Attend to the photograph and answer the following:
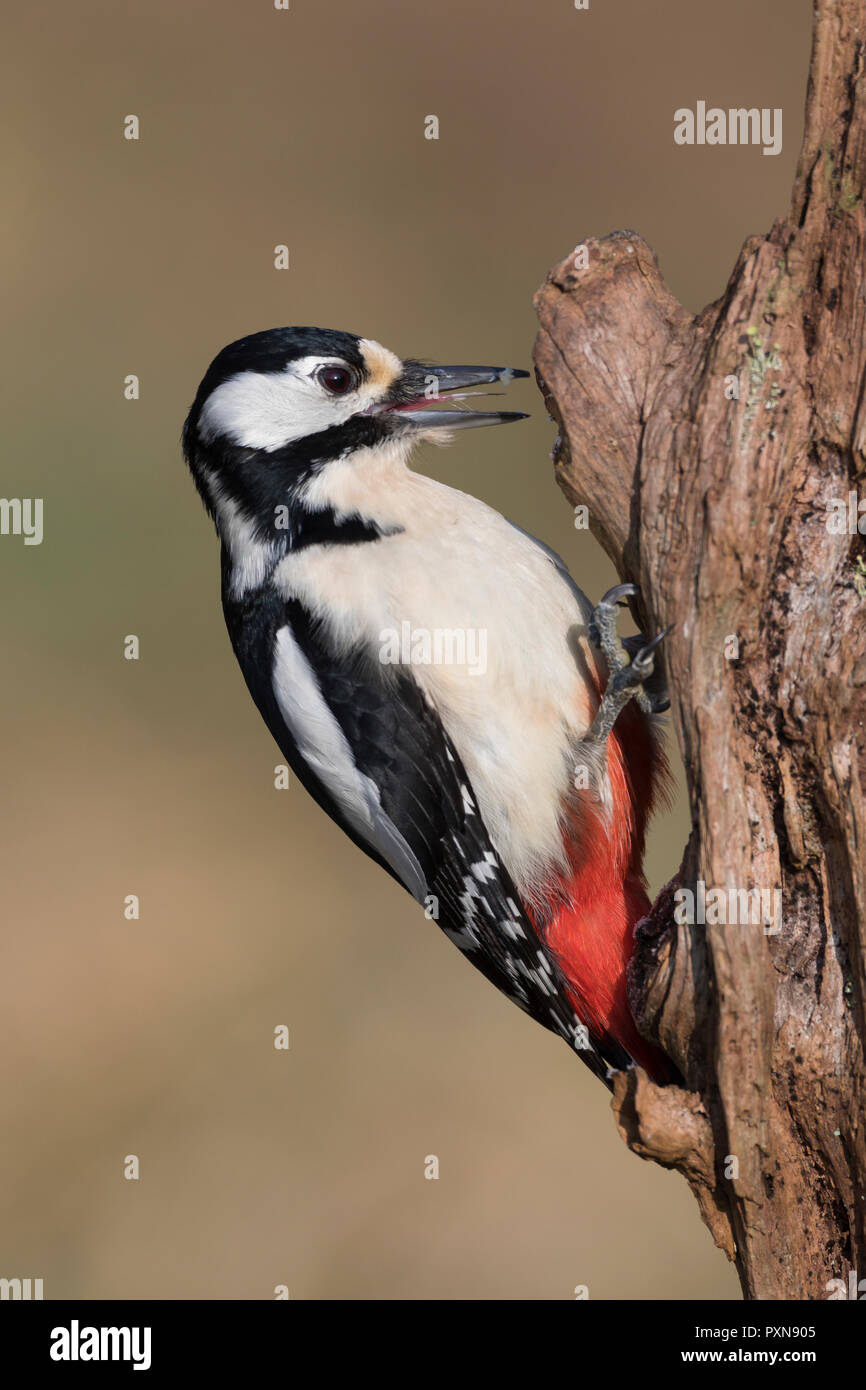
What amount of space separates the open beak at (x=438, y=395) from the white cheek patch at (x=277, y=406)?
0.11 m

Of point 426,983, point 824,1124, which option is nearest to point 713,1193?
point 824,1124

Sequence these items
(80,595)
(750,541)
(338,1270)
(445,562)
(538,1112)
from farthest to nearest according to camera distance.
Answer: (80,595)
(538,1112)
(338,1270)
(445,562)
(750,541)

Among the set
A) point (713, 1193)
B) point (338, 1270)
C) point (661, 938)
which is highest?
point (661, 938)

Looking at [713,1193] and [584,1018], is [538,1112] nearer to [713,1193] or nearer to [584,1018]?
[584,1018]

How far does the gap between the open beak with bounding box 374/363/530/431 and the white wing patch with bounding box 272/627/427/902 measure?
53cm

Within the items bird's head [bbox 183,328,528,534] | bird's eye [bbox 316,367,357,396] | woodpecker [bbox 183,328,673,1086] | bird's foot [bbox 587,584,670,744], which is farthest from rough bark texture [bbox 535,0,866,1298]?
bird's eye [bbox 316,367,357,396]

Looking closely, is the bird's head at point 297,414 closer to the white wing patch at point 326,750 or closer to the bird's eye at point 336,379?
the bird's eye at point 336,379

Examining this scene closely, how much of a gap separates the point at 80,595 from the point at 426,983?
237 cm

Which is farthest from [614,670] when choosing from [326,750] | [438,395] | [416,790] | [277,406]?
[277,406]

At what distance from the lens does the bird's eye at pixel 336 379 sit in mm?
2844

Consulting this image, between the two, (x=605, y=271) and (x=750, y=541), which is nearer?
(x=750, y=541)

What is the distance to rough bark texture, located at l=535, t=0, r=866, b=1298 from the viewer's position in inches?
83.6
